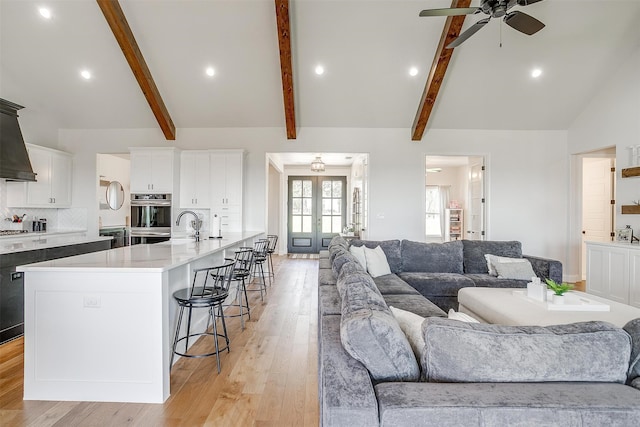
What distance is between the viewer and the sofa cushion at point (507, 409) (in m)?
1.06

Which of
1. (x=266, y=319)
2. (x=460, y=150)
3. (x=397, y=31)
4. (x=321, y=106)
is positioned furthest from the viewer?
(x=460, y=150)

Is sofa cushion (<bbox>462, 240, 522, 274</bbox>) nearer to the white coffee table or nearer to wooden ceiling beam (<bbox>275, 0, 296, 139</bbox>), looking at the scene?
the white coffee table

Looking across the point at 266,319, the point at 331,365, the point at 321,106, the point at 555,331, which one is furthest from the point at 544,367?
the point at 321,106

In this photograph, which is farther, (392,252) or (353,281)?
(392,252)

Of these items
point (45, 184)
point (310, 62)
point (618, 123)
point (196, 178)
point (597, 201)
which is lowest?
point (597, 201)

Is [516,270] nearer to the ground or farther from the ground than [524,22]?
nearer to the ground

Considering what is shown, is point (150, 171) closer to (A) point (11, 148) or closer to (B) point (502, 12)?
(A) point (11, 148)

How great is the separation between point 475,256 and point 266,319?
2.92 m

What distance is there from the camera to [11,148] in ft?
15.5

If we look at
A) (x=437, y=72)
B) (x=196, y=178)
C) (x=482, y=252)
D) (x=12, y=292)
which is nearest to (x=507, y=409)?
(x=482, y=252)

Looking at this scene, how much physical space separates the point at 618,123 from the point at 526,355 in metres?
5.84

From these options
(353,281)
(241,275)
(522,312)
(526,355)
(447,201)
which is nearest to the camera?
(526,355)

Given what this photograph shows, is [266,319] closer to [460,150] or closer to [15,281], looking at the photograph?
[15,281]

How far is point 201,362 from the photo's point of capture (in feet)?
9.48
